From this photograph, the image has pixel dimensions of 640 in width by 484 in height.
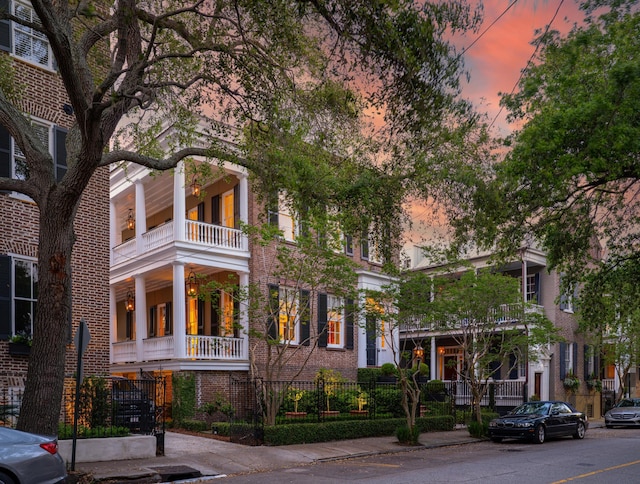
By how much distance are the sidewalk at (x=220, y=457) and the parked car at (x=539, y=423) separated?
1.29 meters

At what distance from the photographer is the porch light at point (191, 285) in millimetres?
23263

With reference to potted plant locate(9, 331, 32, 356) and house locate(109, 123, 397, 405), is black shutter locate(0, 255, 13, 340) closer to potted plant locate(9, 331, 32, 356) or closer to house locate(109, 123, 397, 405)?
potted plant locate(9, 331, 32, 356)

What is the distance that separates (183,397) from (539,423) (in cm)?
1130

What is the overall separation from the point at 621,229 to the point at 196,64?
10.5 m

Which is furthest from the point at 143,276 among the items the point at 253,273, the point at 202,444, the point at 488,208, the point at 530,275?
the point at 530,275

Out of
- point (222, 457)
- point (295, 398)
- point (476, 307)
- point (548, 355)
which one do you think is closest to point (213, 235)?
point (295, 398)

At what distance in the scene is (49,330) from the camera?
11430 millimetres

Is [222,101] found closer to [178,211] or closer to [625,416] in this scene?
[178,211]

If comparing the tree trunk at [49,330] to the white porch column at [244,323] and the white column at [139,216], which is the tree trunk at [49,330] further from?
the white column at [139,216]

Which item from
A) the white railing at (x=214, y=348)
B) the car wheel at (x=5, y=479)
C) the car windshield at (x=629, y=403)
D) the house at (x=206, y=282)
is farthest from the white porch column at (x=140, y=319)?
the car windshield at (x=629, y=403)

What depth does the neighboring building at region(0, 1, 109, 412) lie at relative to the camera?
52.8 feet

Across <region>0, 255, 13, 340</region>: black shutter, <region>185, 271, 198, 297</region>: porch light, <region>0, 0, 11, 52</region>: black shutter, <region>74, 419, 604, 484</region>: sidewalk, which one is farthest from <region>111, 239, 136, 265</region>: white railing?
<region>0, 0, 11, 52</region>: black shutter

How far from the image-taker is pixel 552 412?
73.0 ft

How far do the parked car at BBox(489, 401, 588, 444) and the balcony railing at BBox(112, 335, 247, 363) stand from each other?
8974 mm
